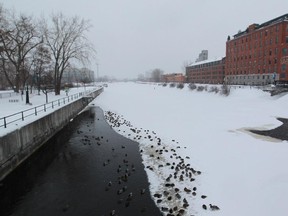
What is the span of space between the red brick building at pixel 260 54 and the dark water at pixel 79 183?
159 feet

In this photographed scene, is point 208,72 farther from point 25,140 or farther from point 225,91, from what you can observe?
point 25,140

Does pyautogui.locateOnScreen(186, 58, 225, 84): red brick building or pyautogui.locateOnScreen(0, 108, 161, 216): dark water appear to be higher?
pyautogui.locateOnScreen(186, 58, 225, 84): red brick building

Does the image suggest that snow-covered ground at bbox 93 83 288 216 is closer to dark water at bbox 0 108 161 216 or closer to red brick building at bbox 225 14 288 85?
dark water at bbox 0 108 161 216

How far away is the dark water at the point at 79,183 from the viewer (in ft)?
29.0

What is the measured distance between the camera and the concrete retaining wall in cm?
1150

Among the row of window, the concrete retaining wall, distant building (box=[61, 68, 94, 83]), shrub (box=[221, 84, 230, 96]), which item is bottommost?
the concrete retaining wall

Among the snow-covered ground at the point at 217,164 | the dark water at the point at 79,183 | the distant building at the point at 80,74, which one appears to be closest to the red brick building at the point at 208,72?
the distant building at the point at 80,74

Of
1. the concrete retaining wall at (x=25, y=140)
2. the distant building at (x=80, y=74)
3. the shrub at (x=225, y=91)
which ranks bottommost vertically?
the concrete retaining wall at (x=25, y=140)

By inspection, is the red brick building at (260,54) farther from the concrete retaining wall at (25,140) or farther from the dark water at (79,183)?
the concrete retaining wall at (25,140)

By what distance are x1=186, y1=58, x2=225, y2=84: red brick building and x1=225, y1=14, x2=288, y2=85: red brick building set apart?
614 inches

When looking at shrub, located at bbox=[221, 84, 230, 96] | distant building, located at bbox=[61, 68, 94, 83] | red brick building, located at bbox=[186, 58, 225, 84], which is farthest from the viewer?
red brick building, located at bbox=[186, 58, 225, 84]

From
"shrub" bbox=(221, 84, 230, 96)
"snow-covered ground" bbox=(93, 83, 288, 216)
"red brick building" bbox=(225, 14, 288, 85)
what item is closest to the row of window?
"red brick building" bbox=(225, 14, 288, 85)

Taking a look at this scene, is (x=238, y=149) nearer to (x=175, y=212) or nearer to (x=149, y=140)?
(x=149, y=140)

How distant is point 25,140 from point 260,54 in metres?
66.1
